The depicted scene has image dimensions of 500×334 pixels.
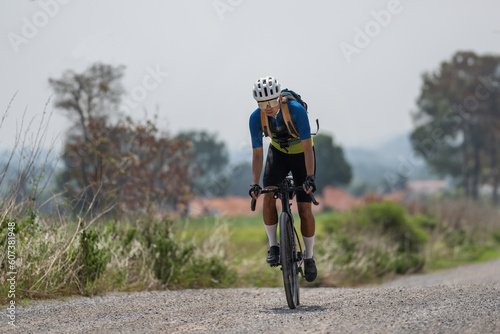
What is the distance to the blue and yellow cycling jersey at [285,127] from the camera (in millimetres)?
7609

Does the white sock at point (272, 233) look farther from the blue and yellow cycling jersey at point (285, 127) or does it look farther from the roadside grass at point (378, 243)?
the roadside grass at point (378, 243)

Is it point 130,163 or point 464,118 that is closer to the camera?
point 130,163

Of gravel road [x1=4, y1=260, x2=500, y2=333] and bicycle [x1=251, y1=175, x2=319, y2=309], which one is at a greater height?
bicycle [x1=251, y1=175, x2=319, y2=309]

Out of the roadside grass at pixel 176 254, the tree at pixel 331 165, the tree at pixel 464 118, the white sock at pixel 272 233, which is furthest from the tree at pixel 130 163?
the tree at pixel 331 165

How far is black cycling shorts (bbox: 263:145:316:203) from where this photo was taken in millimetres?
7973

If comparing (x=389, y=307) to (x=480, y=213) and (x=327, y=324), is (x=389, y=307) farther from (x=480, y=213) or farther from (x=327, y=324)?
(x=480, y=213)

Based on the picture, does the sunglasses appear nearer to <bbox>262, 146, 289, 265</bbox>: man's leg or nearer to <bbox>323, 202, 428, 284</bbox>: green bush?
<bbox>262, 146, 289, 265</bbox>: man's leg

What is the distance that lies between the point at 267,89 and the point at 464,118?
56.5m

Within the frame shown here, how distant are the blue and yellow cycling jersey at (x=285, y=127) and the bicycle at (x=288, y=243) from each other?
1.21 feet

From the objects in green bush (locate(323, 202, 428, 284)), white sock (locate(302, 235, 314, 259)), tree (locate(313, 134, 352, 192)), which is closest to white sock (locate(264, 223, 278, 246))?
white sock (locate(302, 235, 314, 259))

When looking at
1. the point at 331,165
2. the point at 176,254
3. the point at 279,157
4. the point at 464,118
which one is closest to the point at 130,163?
the point at 176,254

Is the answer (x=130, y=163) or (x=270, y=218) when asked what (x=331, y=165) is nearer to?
(x=130, y=163)

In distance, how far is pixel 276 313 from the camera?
7.38 meters

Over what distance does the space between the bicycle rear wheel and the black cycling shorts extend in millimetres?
429
